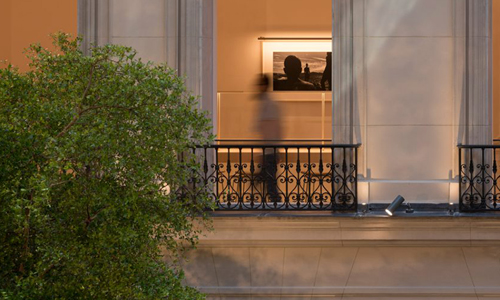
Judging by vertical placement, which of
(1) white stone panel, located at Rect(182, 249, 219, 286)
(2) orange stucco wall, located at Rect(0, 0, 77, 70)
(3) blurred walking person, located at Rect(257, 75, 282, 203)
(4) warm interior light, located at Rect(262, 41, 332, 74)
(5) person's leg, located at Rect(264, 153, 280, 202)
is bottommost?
(1) white stone panel, located at Rect(182, 249, 219, 286)

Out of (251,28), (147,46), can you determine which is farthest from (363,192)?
(251,28)

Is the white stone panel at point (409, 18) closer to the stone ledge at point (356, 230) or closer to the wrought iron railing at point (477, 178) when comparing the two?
the wrought iron railing at point (477, 178)

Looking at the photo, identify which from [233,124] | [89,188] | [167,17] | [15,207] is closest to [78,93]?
[89,188]

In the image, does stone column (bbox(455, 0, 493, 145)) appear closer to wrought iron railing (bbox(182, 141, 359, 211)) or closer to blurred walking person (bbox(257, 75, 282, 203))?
wrought iron railing (bbox(182, 141, 359, 211))

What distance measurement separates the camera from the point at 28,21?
15.1 metres

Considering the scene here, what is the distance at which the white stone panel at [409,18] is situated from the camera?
12117 mm

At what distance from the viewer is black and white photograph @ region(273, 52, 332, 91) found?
1509cm

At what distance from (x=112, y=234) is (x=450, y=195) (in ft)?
19.4

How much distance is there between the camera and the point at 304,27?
49.1ft

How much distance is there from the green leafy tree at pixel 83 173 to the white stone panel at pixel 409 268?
4484 mm

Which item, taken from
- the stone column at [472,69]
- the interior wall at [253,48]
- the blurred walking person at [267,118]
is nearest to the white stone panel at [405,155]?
the stone column at [472,69]

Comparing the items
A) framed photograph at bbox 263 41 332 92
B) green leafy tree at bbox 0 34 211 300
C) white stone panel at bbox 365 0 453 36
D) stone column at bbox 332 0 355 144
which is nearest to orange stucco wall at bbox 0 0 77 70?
framed photograph at bbox 263 41 332 92

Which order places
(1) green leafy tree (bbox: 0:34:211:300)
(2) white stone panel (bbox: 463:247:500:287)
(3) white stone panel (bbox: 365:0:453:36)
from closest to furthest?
(1) green leafy tree (bbox: 0:34:211:300), (2) white stone panel (bbox: 463:247:500:287), (3) white stone panel (bbox: 365:0:453:36)

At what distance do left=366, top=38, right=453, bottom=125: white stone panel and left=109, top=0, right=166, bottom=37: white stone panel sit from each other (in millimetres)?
2850
